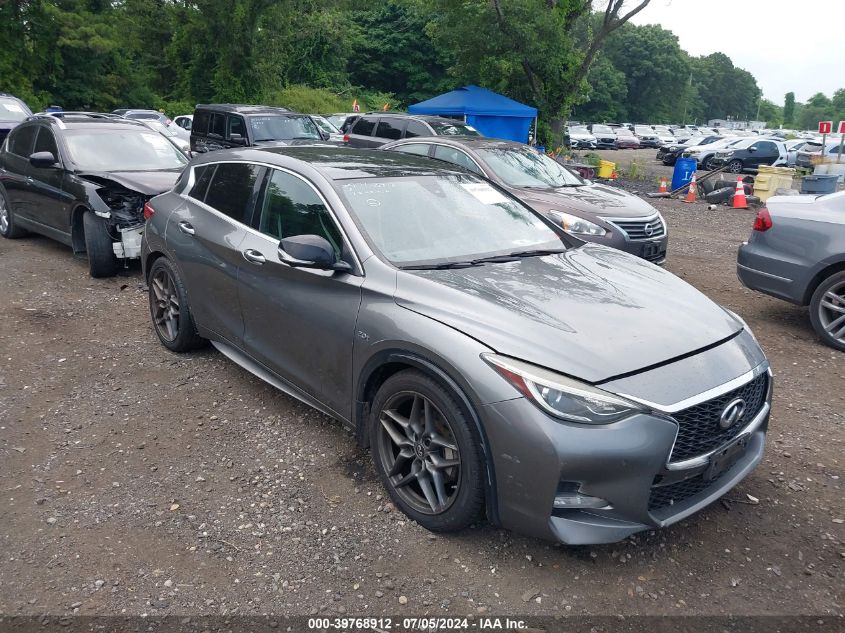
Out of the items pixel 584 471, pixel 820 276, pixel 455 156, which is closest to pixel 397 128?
pixel 455 156

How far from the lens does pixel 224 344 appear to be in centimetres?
478

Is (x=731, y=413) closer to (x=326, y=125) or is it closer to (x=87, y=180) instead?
(x=87, y=180)

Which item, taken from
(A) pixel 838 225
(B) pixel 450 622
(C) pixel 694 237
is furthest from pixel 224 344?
A: (C) pixel 694 237

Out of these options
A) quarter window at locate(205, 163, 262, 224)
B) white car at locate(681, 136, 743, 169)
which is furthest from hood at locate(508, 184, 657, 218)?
white car at locate(681, 136, 743, 169)

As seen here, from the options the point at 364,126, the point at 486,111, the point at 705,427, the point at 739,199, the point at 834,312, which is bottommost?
the point at 834,312

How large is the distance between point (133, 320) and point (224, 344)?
2094 millimetres

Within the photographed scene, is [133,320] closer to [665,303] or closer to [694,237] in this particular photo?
[665,303]

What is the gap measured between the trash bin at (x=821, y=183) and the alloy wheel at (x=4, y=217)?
46.7ft

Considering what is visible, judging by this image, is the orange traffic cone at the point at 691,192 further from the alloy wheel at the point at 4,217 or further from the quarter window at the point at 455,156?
the alloy wheel at the point at 4,217

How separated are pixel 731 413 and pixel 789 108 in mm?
209299

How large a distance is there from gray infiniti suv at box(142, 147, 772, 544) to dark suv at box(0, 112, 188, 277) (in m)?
3.30

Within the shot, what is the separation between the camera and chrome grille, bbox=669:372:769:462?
2.86 meters

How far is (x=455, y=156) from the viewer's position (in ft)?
28.4

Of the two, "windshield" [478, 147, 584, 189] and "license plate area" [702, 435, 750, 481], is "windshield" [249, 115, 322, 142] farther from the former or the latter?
"license plate area" [702, 435, 750, 481]
